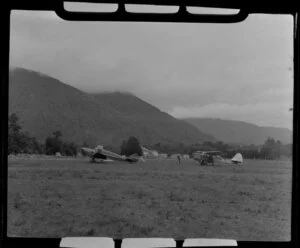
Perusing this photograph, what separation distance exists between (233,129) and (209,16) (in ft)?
20.3

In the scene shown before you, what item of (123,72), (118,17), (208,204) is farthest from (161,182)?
(118,17)

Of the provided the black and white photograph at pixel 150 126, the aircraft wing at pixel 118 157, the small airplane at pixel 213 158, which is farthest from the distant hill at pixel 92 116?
the small airplane at pixel 213 158

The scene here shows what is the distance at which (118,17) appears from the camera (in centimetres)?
134

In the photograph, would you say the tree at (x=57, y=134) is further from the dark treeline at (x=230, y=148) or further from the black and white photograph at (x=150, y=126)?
the dark treeline at (x=230, y=148)

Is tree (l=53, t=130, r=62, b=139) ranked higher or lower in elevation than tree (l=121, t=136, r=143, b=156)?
higher

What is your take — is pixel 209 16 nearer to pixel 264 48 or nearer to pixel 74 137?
pixel 74 137

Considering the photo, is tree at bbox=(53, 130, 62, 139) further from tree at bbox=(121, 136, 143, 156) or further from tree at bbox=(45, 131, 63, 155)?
tree at bbox=(121, 136, 143, 156)

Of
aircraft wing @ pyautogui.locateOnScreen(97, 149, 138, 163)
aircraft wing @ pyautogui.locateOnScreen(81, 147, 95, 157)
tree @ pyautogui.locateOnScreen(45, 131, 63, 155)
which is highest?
tree @ pyautogui.locateOnScreen(45, 131, 63, 155)

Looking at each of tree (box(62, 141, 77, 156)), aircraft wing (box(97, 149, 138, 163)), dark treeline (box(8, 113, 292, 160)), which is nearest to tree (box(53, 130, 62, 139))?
dark treeline (box(8, 113, 292, 160))

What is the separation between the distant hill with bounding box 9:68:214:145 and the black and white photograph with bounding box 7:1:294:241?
0.02m

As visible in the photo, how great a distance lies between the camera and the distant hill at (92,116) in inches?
275

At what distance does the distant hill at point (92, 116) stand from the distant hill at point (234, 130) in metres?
0.17

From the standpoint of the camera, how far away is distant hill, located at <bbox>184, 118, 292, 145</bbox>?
7055 mm

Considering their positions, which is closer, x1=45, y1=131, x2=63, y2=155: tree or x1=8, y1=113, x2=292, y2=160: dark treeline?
x1=8, y1=113, x2=292, y2=160: dark treeline
